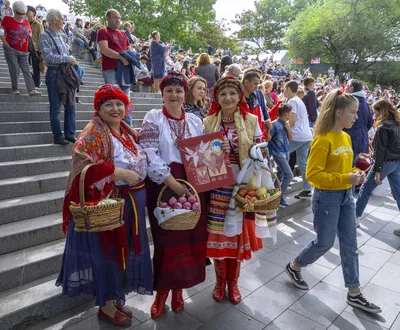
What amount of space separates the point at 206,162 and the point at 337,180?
117 cm

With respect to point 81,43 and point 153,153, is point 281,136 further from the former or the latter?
point 81,43

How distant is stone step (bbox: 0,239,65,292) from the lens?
2855mm

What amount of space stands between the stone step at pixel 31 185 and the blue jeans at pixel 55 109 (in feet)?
2.69

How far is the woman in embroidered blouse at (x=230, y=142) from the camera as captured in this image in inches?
113

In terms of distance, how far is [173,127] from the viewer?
2717 millimetres

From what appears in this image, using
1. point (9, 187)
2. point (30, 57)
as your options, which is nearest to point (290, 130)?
point (9, 187)

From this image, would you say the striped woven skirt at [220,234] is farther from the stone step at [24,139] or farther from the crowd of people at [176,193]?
the stone step at [24,139]

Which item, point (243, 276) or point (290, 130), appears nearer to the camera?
point (243, 276)

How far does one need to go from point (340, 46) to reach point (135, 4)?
936 inches

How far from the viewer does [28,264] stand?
117 inches

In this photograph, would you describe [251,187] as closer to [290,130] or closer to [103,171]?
[103,171]

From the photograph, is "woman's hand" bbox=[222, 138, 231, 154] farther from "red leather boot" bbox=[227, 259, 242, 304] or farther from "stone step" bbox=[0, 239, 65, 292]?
"stone step" bbox=[0, 239, 65, 292]

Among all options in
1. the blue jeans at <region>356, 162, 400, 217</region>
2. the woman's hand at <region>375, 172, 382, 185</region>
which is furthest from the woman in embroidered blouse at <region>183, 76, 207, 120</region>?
the blue jeans at <region>356, 162, 400, 217</region>

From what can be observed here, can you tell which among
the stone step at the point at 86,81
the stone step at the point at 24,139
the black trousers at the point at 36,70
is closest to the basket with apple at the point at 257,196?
the stone step at the point at 24,139
